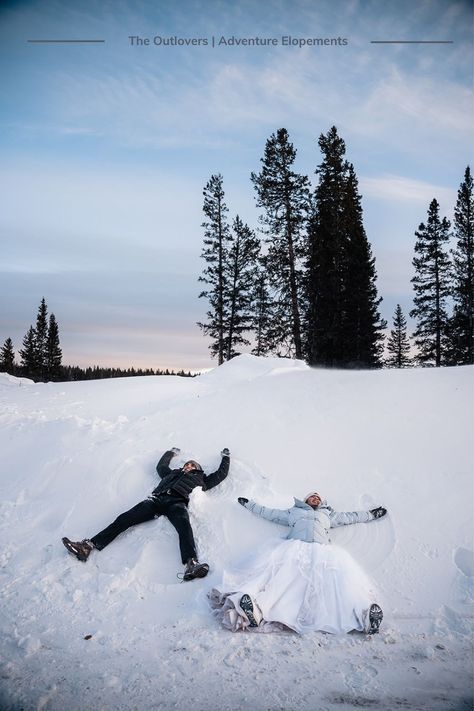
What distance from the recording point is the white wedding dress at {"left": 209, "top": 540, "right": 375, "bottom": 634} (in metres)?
3.68

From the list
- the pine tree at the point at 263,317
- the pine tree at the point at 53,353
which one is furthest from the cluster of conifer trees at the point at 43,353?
the pine tree at the point at 263,317

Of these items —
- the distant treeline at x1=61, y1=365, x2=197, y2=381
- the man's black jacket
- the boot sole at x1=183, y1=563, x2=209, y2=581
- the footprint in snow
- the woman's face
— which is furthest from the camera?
the distant treeline at x1=61, y1=365, x2=197, y2=381

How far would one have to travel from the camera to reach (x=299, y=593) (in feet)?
12.9

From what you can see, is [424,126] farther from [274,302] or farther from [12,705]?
[12,705]

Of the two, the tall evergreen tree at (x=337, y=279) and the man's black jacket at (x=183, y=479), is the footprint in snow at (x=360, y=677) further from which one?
the tall evergreen tree at (x=337, y=279)

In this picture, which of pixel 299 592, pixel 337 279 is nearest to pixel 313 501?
pixel 299 592

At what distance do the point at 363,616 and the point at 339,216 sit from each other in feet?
71.7

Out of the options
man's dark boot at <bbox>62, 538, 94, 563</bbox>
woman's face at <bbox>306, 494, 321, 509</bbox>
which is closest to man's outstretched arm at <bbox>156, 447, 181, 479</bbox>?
man's dark boot at <bbox>62, 538, 94, 563</bbox>

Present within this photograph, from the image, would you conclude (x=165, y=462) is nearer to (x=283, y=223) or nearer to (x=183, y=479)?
(x=183, y=479)

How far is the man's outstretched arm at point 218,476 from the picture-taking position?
19.5 feet

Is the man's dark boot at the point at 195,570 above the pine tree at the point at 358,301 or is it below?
below

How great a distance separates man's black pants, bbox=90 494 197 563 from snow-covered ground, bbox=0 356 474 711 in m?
0.17

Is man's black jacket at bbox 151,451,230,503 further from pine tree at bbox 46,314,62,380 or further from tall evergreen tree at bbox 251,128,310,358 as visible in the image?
pine tree at bbox 46,314,62,380

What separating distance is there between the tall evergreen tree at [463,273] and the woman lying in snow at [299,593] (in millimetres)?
24136
